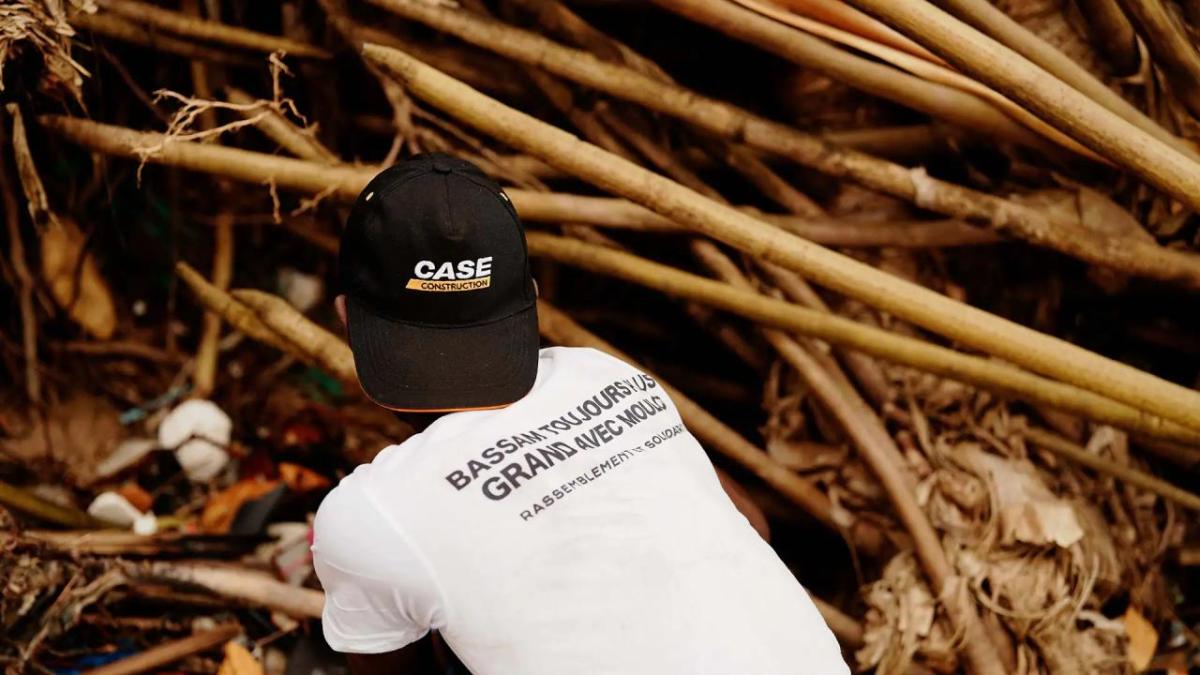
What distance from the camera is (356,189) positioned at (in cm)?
208

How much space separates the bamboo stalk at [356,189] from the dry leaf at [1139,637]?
0.97 meters

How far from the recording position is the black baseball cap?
4.80ft

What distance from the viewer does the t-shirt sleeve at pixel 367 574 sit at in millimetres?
1302

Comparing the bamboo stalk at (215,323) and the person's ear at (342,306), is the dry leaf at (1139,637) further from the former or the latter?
the bamboo stalk at (215,323)

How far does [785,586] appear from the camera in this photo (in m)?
1.46

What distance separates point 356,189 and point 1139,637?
2.15 meters

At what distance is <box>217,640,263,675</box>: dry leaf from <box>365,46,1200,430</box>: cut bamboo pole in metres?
1.30

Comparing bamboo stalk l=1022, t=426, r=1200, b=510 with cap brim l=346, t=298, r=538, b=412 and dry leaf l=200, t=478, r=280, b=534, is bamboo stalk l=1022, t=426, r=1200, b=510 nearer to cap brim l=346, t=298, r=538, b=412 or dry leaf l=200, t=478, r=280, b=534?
cap brim l=346, t=298, r=538, b=412

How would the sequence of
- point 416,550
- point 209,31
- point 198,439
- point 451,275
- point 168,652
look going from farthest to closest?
point 198,439, point 209,31, point 168,652, point 451,275, point 416,550

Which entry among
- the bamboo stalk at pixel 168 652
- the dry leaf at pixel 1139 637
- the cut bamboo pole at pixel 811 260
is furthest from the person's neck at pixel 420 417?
the dry leaf at pixel 1139 637

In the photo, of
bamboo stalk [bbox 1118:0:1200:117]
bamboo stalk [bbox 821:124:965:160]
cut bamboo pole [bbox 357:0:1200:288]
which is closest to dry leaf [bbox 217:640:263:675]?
cut bamboo pole [bbox 357:0:1200:288]

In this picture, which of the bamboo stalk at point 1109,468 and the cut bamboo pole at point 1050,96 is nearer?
the cut bamboo pole at point 1050,96

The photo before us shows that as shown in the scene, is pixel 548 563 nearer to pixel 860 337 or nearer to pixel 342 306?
pixel 342 306

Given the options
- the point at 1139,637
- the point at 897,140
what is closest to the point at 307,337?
the point at 897,140
